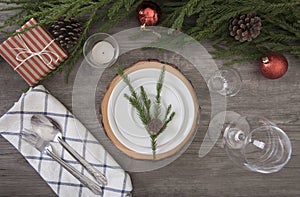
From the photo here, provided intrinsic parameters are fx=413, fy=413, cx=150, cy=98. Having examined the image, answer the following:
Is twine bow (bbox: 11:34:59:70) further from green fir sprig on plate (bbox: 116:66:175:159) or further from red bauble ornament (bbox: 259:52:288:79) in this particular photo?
red bauble ornament (bbox: 259:52:288:79)

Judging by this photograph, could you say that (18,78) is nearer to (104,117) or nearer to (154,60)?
(104,117)

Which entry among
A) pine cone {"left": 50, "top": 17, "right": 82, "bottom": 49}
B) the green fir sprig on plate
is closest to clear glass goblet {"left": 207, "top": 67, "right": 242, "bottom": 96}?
the green fir sprig on plate

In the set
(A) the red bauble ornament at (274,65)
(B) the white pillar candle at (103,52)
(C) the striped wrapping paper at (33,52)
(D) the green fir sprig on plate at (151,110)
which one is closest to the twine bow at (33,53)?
(C) the striped wrapping paper at (33,52)

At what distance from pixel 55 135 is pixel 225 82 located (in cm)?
48

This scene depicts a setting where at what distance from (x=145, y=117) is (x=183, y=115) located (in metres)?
0.11

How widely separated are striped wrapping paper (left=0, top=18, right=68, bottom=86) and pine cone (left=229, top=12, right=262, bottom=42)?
454mm

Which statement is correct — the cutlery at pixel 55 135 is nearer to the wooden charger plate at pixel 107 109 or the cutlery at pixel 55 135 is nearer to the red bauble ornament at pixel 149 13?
the wooden charger plate at pixel 107 109

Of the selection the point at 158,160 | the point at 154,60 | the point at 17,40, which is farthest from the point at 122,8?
the point at 158,160

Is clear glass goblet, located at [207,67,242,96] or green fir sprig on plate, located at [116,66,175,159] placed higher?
clear glass goblet, located at [207,67,242,96]

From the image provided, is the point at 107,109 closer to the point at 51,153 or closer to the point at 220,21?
the point at 51,153

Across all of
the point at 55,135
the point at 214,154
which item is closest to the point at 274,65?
the point at 214,154

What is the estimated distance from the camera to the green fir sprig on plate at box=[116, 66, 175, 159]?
99 cm

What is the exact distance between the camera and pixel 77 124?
1.10 meters

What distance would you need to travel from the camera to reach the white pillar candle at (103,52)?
1.08 m
